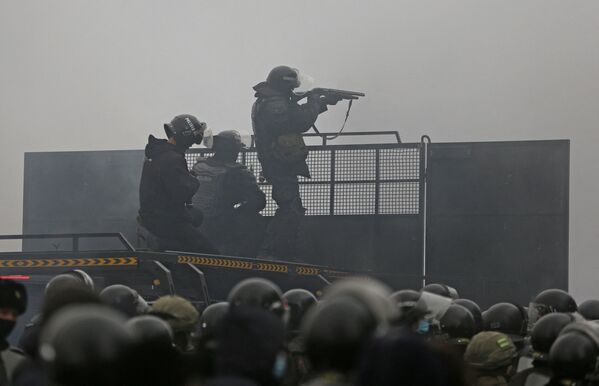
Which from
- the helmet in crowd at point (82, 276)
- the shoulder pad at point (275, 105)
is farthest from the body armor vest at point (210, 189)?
the helmet in crowd at point (82, 276)

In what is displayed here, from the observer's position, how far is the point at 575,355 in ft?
18.3

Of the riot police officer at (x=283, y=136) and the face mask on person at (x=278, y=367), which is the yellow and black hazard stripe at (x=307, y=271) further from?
the face mask on person at (x=278, y=367)

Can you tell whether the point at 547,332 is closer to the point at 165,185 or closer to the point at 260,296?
the point at 260,296

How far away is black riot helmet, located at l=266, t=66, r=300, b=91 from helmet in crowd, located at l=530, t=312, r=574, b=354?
5.82m

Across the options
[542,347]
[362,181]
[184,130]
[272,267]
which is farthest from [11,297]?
[362,181]

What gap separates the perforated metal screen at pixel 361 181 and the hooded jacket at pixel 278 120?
283 mm

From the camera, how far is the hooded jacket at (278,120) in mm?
12508

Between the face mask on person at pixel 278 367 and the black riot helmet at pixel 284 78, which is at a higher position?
the black riot helmet at pixel 284 78

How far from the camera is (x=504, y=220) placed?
40.3ft

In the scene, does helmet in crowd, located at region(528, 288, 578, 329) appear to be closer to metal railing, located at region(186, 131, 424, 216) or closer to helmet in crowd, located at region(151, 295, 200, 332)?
metal railing, located at region(186, 131, 424, 216)

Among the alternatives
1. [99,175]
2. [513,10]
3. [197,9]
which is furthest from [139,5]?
[99,175]

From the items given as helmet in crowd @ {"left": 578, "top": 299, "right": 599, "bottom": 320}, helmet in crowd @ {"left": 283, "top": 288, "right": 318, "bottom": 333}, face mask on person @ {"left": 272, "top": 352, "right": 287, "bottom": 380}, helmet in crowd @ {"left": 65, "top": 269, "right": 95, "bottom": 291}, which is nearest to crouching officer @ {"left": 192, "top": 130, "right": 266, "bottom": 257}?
helmet in crowd @ {"left": 65, "top": 269, "right": 95, "bottom": 291}

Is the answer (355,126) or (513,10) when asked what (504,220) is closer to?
(355,126)

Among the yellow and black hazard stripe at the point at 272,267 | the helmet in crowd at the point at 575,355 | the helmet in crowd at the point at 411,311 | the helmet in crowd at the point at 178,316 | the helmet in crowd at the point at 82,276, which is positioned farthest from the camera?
the yellow and black hazard stripe at the point at 272,267
